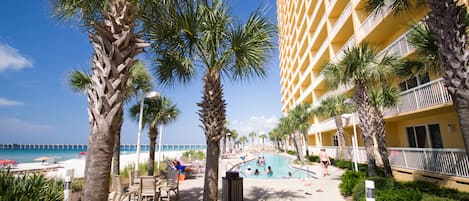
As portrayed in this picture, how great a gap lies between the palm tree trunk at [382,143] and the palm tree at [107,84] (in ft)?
Result: 33.5

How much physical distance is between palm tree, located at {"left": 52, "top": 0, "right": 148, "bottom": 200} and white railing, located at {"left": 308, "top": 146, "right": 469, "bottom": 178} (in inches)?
379

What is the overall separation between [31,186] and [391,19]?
16459 mm

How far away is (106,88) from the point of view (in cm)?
308

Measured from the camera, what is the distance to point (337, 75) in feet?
31.5

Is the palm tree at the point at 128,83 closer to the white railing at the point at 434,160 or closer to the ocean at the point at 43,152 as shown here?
the white railing at the point at 434,160

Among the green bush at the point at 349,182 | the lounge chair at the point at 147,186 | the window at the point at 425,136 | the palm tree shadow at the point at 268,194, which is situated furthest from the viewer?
the window at the point at 425,136

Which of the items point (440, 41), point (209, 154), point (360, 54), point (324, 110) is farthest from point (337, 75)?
point (324, 110)

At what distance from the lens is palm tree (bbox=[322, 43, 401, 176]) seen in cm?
900

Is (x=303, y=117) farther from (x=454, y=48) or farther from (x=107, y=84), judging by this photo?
(x=107, y=84)

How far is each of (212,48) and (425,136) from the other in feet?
43.3

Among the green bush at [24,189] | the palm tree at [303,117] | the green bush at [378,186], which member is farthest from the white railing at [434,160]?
the palm tree at [303,117]

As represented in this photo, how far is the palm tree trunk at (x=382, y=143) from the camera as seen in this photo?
9.03 m

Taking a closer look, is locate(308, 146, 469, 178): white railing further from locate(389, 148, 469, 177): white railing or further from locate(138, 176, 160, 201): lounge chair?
locate(138, 176, 160, 201): lounge chair

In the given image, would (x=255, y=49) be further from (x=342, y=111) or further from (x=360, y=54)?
(x=342, y=111)
